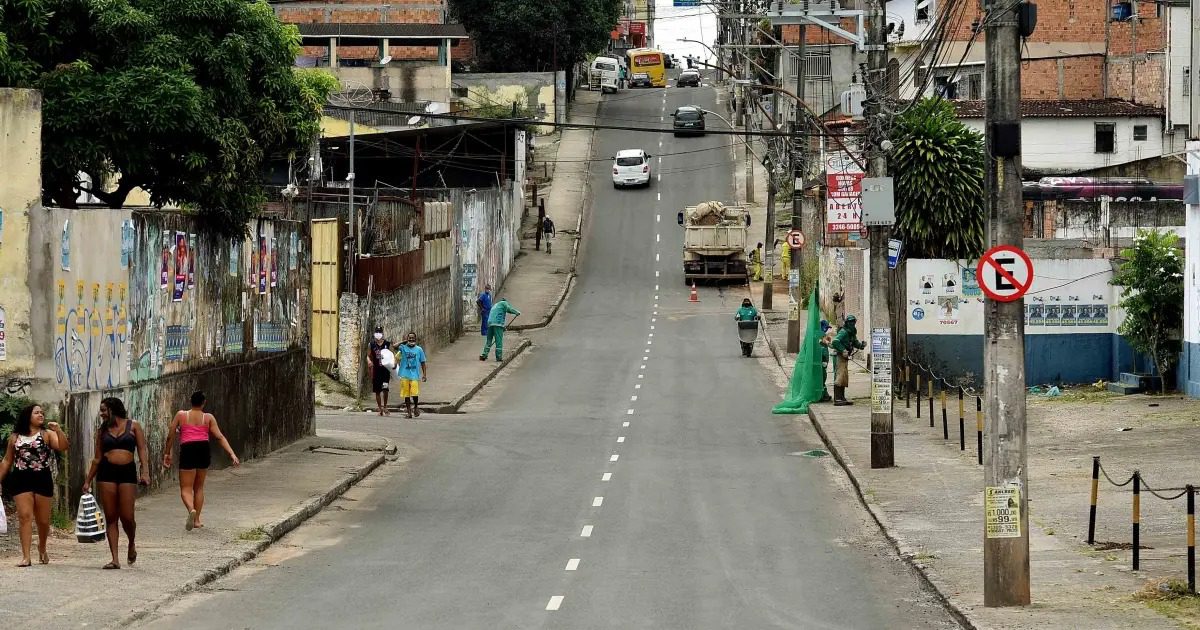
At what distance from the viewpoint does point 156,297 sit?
20.1m

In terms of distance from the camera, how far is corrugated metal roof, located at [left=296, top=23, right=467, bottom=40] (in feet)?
300

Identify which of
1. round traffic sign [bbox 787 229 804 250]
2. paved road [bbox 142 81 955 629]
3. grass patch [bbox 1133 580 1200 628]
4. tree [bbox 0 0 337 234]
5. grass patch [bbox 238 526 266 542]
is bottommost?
A: paved road [bbox 142 81 955 629]

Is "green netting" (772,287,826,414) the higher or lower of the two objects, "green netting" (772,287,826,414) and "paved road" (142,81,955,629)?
the higher

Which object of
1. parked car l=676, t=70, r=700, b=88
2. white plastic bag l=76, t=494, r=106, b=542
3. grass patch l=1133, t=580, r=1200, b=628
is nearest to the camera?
grass patch l=1133, t=580, r=1200, b=628

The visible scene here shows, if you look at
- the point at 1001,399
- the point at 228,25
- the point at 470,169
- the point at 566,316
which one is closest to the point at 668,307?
the point at 566,316

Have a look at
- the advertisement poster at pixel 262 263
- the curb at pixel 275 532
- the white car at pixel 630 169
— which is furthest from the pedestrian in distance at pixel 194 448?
the white car at pixel 630 169

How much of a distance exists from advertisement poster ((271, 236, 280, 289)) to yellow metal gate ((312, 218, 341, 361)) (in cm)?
728

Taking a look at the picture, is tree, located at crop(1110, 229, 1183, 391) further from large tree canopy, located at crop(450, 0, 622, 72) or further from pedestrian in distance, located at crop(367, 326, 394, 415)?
large tree canopy, located at crop(450, 0, 622, 72)

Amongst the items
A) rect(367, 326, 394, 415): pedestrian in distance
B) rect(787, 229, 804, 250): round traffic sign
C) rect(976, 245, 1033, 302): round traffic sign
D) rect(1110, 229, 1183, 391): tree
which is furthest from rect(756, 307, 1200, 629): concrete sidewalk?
rect(787, 229, 804, 250): round traffic sign

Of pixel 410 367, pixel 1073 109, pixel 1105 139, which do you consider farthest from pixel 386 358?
pixel 1073 109

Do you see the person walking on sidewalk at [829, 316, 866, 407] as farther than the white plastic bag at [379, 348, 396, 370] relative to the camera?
No

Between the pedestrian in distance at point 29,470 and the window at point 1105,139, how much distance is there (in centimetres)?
5365

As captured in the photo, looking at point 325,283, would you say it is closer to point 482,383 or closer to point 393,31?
point 482,383

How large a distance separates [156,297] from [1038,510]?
37.7ft
